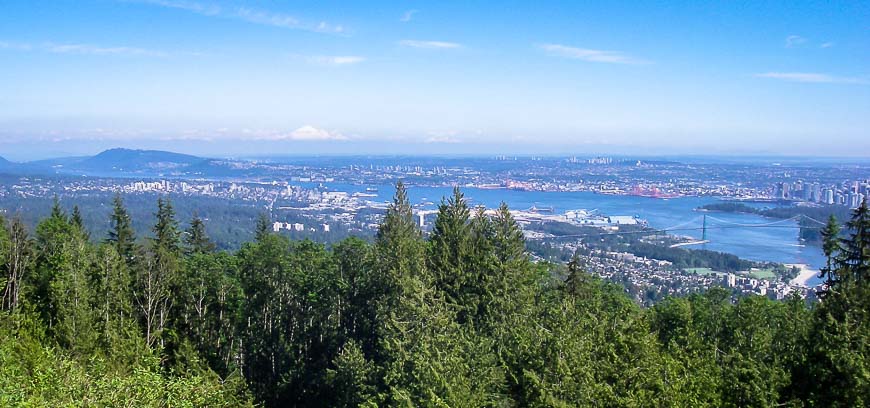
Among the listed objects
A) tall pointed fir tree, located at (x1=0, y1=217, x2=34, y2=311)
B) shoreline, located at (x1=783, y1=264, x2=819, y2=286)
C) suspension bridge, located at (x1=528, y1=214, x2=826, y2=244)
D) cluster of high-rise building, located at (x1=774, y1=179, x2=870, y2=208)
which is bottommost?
shoreline, located at (x1=783, y1=264, x2=819, y2=286)

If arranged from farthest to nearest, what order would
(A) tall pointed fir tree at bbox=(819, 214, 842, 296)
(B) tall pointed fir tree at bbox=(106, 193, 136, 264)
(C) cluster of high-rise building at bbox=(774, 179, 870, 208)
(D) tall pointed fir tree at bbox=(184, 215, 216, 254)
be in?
1. (C) cluster of high-rise building at bbox=(774, 179, 870, 208)
2. (D) tall pointed fir tree at bbox=(184, 215, 216, 254)
3. (B) tall pointed fir tree at bbox=(106, 193, 136, 264)
4. (A) tall pointed fir tree at bbox=(819, 214, 842, 296)

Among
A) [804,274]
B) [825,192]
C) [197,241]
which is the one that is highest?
[197,241]

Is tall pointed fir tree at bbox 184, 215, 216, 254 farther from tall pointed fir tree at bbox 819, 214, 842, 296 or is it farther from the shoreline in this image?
the shoreline

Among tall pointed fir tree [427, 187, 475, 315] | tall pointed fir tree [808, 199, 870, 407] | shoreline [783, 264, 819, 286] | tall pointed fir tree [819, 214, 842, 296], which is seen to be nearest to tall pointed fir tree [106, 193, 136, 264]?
tall pointed fir tree [427, 187, 475, 315]

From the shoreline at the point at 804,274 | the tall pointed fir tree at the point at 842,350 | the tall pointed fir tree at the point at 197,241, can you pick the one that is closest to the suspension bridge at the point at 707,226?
the shoreline at the point at 804,274

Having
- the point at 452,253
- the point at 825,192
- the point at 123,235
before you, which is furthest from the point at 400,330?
the point at 825,192

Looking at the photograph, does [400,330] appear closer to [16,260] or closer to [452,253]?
[452,253]

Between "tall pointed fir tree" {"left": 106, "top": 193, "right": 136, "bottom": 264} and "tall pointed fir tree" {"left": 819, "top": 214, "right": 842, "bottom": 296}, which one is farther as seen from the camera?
"tall pointed fir tree" {"left": 106, "top": 193, "right": 136, "bottom": 264}
